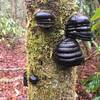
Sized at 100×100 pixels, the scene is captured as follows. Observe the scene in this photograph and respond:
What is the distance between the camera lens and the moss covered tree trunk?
67.8 inches

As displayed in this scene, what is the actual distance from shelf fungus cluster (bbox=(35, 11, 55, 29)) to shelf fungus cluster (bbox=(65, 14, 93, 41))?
11cm

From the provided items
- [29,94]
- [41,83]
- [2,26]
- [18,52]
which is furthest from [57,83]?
[2,26]

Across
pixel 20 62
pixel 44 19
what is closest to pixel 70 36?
pixel 44 19

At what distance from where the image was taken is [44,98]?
182 cm

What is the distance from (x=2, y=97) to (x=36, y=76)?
4.30 metres

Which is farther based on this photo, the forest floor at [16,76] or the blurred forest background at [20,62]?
the forest floor at [16,76]

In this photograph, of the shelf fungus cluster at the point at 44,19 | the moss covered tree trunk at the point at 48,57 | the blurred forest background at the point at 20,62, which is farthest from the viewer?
the blurred forest background at the point at 20,62

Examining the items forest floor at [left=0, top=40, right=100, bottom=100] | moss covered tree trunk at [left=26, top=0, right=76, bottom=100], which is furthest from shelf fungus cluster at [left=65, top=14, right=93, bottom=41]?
forest floor at [left=0, top=40, right=100, bottom=100]

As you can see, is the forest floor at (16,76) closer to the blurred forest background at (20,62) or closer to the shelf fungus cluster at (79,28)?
the blurred forest background at (20,62)

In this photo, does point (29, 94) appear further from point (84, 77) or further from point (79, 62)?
point (84, 77)

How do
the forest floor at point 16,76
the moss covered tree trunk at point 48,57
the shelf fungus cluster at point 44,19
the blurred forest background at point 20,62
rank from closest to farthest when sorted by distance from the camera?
the shelf fungus cluster at point 44,19
the moss covered tree trunk at point 48,57
the blurred forest background at point 20,62
the forest floor at point 16,76

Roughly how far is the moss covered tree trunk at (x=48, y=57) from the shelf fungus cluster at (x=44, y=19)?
97 mm

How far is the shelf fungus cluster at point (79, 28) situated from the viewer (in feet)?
5.25

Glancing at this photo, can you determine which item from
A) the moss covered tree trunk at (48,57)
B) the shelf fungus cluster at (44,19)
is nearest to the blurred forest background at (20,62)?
the moss covered tree trunk at (48,57)
